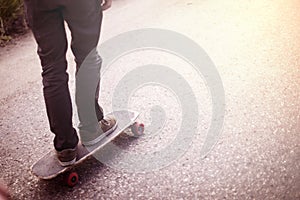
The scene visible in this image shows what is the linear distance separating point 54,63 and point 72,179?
0.59 meters

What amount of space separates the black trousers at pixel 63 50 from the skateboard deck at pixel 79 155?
89mm

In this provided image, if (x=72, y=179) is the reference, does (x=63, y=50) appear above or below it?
above

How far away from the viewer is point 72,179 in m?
1.93

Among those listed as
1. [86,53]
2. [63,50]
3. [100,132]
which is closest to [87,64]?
[86,53]

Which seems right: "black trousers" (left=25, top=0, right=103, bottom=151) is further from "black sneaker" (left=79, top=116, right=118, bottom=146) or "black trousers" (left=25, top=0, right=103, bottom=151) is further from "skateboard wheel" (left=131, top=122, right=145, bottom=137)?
"skateboard wheel" (left=131, top=122, right=145, bottom=137)

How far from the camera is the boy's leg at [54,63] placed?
1696 millimetres

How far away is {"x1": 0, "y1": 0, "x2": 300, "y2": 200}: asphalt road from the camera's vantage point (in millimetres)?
1913

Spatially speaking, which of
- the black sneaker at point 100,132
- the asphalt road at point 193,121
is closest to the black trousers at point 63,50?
the black sneaker at point 100,132

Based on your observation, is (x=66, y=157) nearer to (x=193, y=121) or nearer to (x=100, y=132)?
(x=100, y=132)

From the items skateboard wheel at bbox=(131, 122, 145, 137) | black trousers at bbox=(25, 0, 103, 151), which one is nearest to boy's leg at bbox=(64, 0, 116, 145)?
black trousers at bbox=(25, 0, 103, 151)

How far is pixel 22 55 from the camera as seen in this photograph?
3.79 m

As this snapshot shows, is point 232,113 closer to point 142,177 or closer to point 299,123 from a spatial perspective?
point 299,123

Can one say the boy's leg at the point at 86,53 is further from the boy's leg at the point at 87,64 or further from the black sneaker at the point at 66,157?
the black sneaker at the point at 66,157

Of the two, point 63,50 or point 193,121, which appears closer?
point 63,50
